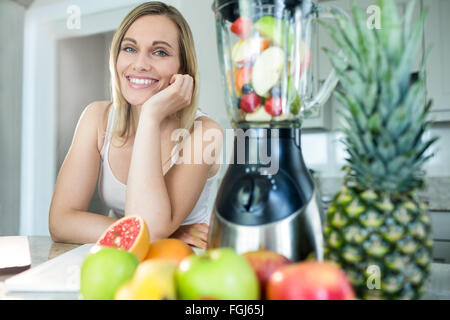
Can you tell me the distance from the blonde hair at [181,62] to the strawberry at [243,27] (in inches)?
33.9

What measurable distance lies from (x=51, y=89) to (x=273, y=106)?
2.39 metres

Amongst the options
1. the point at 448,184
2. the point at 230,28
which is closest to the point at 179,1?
the point at 230,28

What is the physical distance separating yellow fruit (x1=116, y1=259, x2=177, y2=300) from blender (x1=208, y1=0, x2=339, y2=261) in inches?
5.2

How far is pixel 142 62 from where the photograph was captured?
4.78 ft

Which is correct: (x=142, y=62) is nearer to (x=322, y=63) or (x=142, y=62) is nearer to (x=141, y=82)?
(x=141, y=82)

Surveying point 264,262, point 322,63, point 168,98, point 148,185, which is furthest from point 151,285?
point 322,63

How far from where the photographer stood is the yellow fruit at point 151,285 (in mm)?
402

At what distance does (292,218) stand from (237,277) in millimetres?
156

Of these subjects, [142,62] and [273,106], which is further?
[142,62]

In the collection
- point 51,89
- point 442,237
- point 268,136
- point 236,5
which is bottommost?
point 442,237

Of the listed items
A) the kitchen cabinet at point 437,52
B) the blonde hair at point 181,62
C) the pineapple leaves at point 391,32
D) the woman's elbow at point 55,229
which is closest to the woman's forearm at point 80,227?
the woman's elbow at point 55,229

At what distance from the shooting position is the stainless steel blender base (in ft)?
1.70

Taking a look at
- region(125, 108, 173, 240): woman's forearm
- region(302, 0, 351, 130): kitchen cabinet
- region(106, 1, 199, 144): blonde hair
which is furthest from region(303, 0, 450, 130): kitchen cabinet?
region(125, 108, 173, 240): woman's forearm

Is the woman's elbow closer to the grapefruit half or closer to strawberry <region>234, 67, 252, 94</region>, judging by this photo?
the grapefruit half
